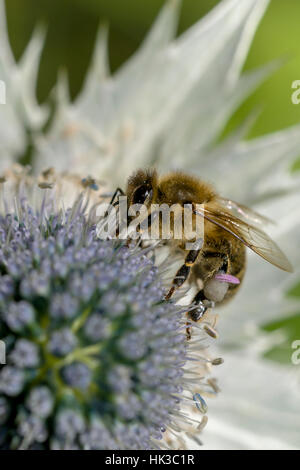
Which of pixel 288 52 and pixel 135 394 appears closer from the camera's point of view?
pixel 135 394

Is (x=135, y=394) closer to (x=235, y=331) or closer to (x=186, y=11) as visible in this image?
(x=235, y=331)

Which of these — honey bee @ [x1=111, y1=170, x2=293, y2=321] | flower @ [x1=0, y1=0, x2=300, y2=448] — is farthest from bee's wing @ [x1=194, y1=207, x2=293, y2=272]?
flower @ [x1=0, y1=0, x2=300, y2=448]

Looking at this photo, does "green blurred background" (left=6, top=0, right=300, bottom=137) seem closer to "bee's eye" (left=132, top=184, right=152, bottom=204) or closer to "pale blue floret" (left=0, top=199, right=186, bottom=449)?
"bee's eye" (left=132, top=184, right=152, bottom=204)

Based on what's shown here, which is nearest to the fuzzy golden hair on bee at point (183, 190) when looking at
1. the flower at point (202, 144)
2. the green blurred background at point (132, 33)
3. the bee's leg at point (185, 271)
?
the bee's leg at point (185, 271)

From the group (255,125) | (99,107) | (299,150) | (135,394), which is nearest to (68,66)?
(99,107)

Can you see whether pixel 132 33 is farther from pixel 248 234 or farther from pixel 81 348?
pixel 81 348

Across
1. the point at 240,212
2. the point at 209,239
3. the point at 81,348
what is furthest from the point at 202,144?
the point at 81,348
